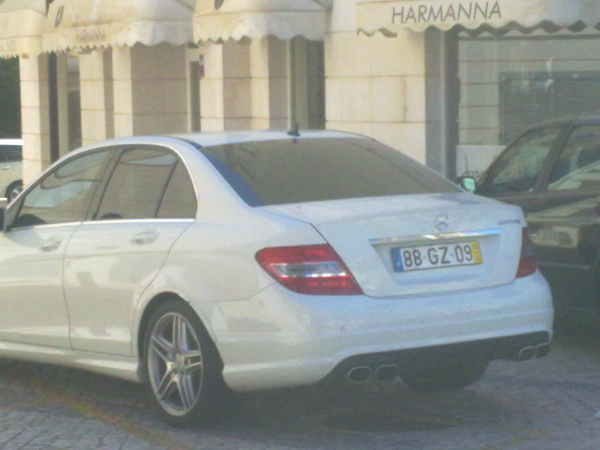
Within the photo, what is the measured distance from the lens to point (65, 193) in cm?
748

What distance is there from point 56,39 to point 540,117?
9136mm

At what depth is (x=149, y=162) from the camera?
698 centimetres

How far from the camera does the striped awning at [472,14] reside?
12797 mm

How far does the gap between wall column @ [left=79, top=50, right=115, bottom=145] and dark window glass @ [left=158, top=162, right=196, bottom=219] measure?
52.7 feet

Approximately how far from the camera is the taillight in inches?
231

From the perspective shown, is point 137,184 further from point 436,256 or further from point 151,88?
point 151,88

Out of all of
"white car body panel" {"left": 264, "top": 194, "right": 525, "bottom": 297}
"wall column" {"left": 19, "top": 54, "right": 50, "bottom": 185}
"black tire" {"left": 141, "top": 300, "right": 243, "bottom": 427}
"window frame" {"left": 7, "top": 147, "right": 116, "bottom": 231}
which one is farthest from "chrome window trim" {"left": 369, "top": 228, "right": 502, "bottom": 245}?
"wall column" {"left": 19, "top": 54, "right": 50, "bottom": 185}

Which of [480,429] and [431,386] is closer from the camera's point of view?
[480,429]

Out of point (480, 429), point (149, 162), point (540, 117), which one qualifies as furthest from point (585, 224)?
point (540, 117)

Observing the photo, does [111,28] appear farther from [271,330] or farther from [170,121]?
[271,330]

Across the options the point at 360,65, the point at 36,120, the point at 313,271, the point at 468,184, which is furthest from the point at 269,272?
the point at 36,120

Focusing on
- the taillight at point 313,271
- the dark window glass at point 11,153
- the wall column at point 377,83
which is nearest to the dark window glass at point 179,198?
the taillight at point 313,271

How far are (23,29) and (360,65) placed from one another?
9132 mm

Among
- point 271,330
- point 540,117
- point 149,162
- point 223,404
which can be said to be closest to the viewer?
point 271,330
